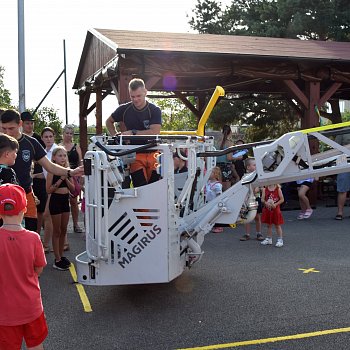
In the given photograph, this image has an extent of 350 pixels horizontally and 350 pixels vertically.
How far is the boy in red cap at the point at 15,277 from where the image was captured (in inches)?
110

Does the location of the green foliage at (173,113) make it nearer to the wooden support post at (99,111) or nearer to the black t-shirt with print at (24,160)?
the wooden support post at (99,111)

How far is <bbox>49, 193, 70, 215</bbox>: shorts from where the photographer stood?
20.0 ft

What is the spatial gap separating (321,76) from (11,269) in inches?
Result: 413

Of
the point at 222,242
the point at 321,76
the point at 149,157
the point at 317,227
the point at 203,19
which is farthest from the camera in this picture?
the point at 203,19

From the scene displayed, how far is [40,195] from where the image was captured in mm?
6586

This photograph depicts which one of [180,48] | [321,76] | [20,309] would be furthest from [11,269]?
[321,76]

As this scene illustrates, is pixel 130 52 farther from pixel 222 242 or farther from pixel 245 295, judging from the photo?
pixel 245 295

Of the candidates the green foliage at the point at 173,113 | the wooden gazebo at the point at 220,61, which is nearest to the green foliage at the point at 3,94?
the green foliage at the point at 173,113

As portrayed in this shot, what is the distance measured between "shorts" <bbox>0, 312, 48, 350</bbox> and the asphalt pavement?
95cm

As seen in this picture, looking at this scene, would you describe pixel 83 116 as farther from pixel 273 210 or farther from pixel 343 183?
pixel 273 210

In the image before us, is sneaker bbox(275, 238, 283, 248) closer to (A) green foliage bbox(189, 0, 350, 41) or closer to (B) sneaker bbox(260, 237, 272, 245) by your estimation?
(B) sneaker bbox(260, 237, 272, 245)

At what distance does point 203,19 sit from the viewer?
2973 centimetres

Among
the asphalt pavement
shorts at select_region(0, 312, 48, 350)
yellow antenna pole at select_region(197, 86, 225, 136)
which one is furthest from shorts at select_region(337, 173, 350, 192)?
shorts at select_region(0, 312, 48, 350)

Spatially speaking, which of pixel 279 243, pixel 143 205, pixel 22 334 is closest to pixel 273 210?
pixel 279 243
